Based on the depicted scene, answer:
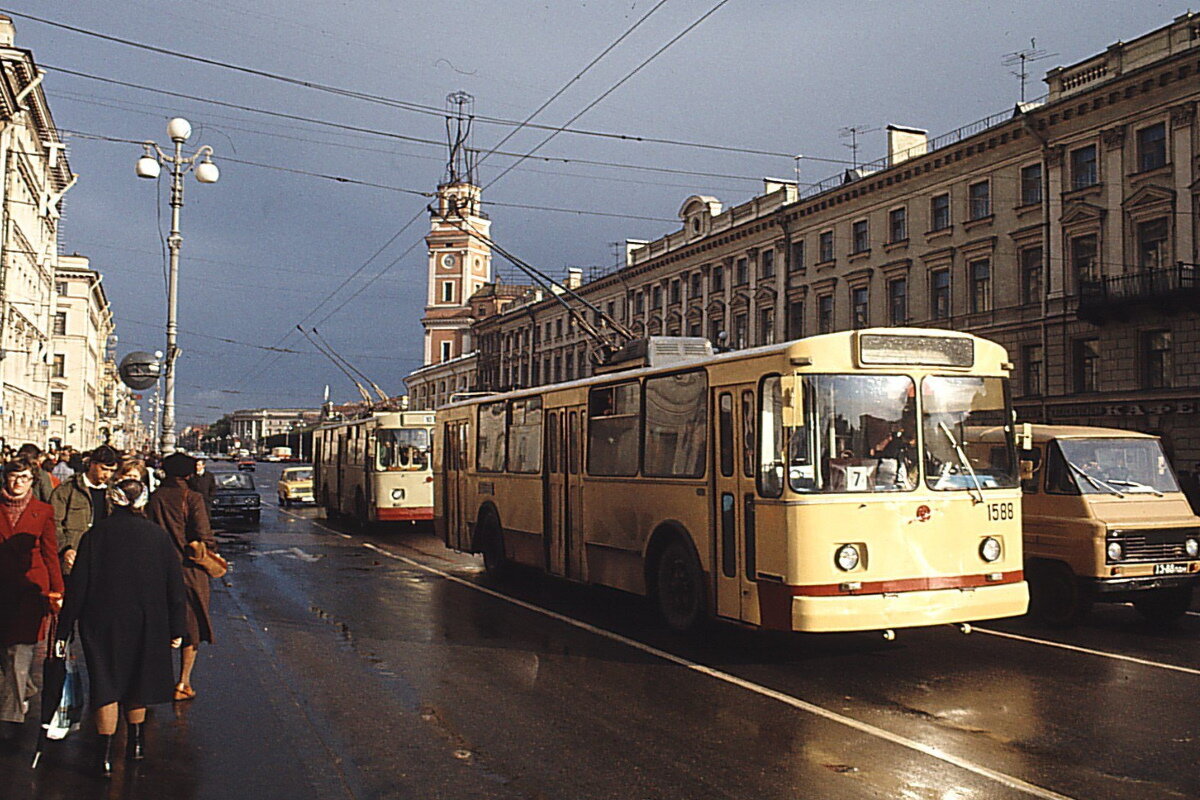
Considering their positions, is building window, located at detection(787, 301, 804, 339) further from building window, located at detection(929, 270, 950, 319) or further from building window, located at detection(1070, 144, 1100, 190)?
building window, located at detection(1070, 144, 1100, 190)

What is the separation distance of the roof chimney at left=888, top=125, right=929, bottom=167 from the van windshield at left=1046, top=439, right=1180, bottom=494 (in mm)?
34461

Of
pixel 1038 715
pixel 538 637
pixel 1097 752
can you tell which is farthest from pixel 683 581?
pixel 1097 752

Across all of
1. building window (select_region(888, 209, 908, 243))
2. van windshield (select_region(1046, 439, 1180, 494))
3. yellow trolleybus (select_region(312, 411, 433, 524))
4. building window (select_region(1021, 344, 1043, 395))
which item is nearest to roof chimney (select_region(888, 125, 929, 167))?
building window (select_region(888, 209, 908, 243))

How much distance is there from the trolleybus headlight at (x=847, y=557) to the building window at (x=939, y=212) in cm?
3447

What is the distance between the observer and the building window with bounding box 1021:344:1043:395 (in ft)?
122

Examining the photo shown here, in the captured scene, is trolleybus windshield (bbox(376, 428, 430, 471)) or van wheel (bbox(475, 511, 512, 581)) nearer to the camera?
van wheel (bbox(475, 511, 512, 581))

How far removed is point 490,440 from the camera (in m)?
16.3

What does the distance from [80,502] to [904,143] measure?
134 ft

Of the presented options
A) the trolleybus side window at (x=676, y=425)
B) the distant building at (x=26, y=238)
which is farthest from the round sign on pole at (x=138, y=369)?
the distant building at (x=26, y=238)

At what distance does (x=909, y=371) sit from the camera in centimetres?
944

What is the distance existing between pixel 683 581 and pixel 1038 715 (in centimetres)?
394

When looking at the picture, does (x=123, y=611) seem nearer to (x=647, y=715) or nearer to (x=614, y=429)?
(x=647, y=715)

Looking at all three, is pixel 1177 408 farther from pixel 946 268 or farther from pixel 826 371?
pixel 826 371

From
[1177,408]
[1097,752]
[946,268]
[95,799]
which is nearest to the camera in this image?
[95,799]
